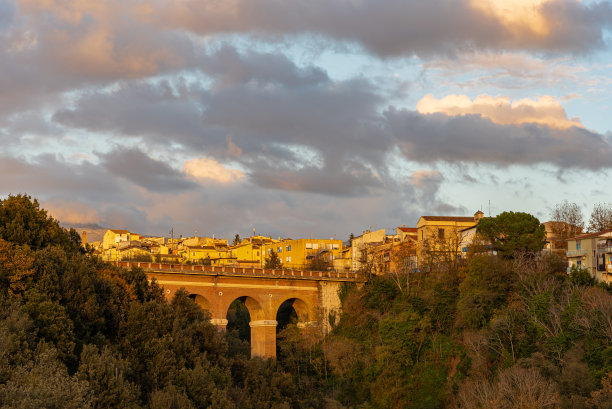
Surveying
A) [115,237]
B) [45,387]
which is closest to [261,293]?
[45,387]

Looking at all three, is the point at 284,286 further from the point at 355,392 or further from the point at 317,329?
the point at 355,392

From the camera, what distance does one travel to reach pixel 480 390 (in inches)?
1827

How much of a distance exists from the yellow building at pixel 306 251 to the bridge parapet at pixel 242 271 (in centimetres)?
2350

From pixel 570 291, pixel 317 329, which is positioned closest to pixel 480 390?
pixel 570 291

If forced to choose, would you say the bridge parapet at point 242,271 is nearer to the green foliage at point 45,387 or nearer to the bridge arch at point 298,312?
the bridge arch at point 298,312

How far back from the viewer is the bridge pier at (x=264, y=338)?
64.9 meters

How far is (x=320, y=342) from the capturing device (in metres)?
65.6

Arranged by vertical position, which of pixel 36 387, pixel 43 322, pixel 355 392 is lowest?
pixel 355 392

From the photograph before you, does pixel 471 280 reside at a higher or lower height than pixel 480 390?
higher

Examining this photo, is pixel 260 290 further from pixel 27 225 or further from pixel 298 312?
pixel 27 225

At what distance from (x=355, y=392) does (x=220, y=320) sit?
40.5ft

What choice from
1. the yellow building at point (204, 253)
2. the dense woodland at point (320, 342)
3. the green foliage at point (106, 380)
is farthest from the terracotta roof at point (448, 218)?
the green foliage at point (106, 380)

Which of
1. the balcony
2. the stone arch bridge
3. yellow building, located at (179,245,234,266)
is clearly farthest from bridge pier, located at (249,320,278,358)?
yellow building, located at (179,245,234,266)

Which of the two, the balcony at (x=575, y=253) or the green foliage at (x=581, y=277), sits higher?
the balcony at (x=575, y=253)
